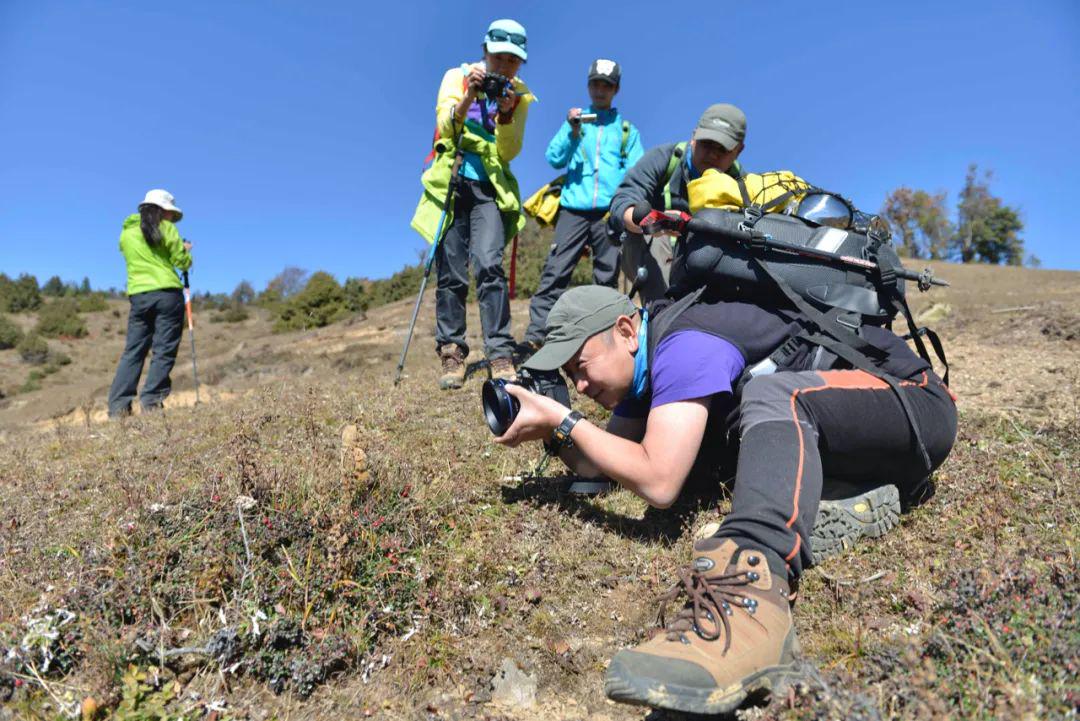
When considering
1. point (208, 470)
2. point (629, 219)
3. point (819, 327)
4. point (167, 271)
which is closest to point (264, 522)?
point (208, 470)

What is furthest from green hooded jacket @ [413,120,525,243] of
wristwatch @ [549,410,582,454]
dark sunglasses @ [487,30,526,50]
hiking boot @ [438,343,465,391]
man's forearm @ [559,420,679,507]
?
man's forearm @ [559,420,679,507]

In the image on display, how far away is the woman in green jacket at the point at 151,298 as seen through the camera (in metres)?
6.48

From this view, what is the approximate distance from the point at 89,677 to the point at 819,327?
267 centimetres

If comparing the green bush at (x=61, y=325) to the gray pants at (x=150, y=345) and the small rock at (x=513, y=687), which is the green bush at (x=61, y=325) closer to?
the gray pants at (x=150, y=345)

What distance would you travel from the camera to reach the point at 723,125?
3525mm

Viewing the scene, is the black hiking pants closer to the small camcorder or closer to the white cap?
the small camcorder

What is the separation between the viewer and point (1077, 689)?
137 cm

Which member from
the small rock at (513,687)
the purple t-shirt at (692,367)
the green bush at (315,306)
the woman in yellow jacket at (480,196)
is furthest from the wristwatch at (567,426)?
the green bush at (315,306)

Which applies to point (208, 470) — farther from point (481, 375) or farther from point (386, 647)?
point (481, 375)

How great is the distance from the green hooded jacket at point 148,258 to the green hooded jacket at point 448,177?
300 cm

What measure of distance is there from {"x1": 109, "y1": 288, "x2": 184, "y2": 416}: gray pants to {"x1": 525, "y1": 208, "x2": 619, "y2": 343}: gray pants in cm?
375

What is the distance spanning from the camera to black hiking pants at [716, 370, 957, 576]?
78.1 inches

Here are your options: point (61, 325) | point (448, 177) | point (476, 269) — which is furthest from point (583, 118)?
point (61, 325)

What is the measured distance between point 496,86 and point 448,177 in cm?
81
